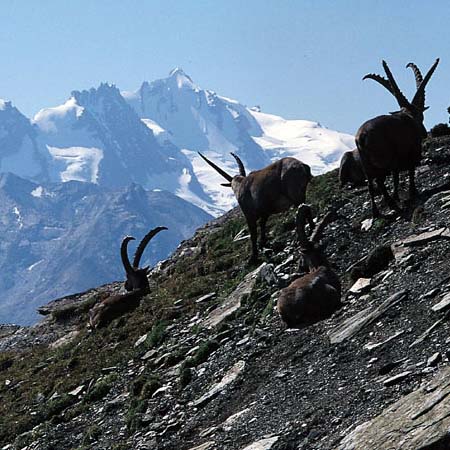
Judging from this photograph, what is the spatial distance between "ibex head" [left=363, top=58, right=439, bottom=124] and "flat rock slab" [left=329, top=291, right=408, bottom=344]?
8.40 meters

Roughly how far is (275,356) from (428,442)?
6072mm

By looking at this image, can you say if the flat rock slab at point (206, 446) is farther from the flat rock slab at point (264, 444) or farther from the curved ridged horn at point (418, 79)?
the curved ridged horn at point (418, 79)

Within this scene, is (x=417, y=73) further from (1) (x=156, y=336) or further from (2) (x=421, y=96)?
(1) (x=156, y=336)

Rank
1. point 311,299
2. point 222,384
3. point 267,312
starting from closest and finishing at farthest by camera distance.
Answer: point 222,384
point 311,299
point 267,312

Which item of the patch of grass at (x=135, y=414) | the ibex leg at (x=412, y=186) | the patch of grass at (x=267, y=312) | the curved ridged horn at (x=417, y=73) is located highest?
the curved ridged horn at (x=417, y=73)

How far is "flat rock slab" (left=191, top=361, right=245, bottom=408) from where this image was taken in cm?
1525

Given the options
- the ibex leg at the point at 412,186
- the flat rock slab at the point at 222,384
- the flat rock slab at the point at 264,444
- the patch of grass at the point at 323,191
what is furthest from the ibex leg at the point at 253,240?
the flat rock slab at the point at 264,444

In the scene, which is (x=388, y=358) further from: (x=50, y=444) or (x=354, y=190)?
(x=354, y=190)

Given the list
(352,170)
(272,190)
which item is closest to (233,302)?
(272,190)

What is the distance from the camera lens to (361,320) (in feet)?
47.6

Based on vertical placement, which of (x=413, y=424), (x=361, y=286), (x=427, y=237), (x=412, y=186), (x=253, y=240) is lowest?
(x=413, y=424)

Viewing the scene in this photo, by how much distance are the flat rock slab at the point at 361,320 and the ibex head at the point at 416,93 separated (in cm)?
840

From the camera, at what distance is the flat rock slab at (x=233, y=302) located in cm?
1970

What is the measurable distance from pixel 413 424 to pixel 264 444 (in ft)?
8.87
